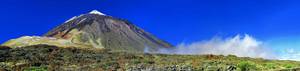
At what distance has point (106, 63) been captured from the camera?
4400 inches

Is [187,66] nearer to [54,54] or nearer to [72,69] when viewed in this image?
[72,69]

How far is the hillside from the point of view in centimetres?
9762

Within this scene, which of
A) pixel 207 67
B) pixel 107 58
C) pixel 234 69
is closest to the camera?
pixel 234 69

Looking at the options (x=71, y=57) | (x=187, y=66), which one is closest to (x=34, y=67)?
(x=71, y=57)

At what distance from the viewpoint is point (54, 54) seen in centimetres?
13500

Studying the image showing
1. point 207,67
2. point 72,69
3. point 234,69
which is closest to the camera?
point 234,69

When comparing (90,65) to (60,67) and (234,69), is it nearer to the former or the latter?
(60,67)

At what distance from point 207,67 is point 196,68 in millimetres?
1937

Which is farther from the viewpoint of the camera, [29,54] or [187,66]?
[29,54]

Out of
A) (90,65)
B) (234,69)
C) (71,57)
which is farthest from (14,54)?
(234,69)

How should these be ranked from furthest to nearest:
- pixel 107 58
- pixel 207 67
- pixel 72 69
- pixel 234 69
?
pixel 107 58 < pixel 72 69 < pixel 207 67 < pixel 234 69

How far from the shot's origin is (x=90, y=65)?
11012cm

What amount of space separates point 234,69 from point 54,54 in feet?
186

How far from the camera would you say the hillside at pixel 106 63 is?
97625 millimetres
